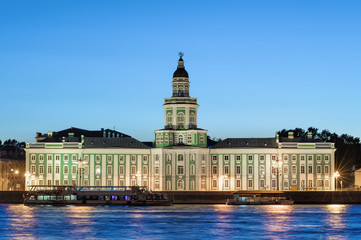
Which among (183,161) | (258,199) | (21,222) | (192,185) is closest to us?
(21,222)

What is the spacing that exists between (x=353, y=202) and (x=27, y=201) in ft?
151

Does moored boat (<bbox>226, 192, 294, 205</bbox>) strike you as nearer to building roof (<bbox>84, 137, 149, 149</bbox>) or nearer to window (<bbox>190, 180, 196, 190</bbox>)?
window (<bbox>190, 180, 196, 190</bbox>)

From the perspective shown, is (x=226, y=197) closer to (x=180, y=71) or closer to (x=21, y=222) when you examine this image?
(x=180, y=71)

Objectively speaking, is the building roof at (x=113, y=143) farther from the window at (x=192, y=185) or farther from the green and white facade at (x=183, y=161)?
the window at (x=192, y=185)

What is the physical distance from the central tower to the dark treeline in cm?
2305

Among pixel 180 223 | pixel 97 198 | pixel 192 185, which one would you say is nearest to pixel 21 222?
pixel 180 223

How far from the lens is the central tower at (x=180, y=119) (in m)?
→ 160

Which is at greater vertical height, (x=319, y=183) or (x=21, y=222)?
(x=319, y=183)

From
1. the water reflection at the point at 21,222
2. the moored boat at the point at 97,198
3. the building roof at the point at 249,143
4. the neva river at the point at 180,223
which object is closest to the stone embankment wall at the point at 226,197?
the moored boat at the point at 97,198

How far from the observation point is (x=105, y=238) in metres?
84.4

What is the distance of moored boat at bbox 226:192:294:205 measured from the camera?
13962 centimetres

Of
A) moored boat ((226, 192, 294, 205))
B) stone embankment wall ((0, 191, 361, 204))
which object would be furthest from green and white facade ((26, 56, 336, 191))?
moored boat ((226, 192, 294, 205))

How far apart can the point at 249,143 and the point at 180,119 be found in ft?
38.6

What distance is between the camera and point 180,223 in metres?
98.5
